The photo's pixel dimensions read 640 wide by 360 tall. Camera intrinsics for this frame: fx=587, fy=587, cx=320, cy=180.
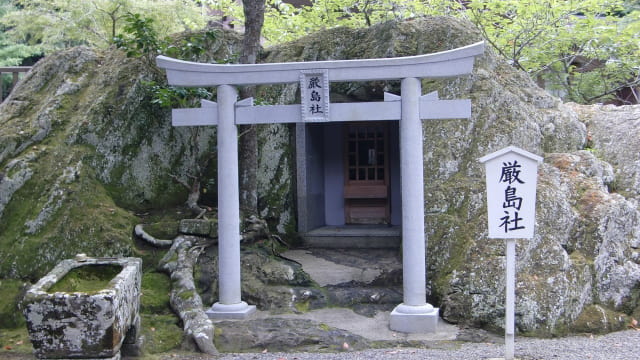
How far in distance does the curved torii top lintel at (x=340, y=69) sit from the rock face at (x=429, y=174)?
2.22m

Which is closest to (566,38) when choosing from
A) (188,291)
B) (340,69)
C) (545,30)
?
(545,30)

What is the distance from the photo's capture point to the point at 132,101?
10.0 m

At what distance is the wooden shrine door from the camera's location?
1217cm

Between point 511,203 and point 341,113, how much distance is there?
2.50 m

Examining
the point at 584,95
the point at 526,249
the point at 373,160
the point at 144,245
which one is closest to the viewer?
the point at 526,249

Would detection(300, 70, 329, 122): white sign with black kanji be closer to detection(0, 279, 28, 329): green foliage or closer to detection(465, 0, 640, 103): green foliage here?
detection(0, 279, 28, 329): green foliage

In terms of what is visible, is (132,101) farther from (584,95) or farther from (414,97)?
(584,95)

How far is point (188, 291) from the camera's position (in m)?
7.76

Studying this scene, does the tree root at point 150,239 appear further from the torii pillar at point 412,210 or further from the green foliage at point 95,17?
the green foliage at point 95,17

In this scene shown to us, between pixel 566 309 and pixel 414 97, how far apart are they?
330 centimetres

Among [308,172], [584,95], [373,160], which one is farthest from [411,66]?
[584,95]

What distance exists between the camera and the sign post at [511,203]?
5.99m

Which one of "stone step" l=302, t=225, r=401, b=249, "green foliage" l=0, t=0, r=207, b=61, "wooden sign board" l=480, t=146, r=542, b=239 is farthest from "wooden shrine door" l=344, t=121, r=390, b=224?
"green foliage" l=0, t=0, r=207, b=61

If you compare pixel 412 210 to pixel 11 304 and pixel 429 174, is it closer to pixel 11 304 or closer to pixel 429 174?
pixel 429 174
